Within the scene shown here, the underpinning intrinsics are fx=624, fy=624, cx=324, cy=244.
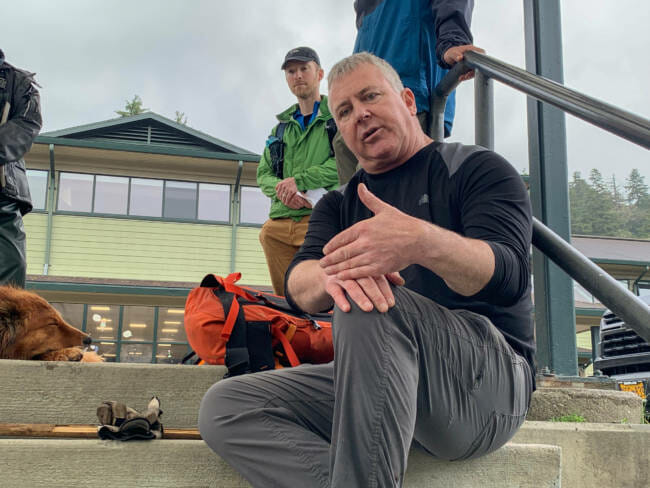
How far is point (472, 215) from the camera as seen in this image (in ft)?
5.96

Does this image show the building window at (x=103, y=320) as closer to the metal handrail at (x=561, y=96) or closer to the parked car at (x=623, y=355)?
the parked car at (x=623, y=355)

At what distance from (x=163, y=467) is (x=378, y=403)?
782 millimetres

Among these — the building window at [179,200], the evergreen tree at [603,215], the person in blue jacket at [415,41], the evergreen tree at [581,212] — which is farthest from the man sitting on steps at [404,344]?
the evergreen tree at [603,215]

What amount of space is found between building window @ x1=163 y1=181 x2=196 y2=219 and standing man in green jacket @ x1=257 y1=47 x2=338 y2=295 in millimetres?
9137

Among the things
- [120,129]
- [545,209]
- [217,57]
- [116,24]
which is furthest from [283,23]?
[545,209]

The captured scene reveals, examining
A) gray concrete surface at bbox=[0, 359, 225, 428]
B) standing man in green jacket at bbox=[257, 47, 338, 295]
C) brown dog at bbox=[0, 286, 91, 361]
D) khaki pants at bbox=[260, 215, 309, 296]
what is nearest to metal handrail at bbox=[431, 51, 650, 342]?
gray concrete surface at bbox=[0, 359, 225, 428]

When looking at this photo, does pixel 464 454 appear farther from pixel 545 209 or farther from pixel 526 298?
pixel 545 209

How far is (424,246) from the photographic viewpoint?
153cm

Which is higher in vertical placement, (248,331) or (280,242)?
(280,242)

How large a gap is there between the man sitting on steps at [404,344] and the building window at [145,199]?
11.5 m

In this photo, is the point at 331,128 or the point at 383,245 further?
the point at 331,128

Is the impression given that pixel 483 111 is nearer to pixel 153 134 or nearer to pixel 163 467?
pixel 163 467

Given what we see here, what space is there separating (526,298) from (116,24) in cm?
8951

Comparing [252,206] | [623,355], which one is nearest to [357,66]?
[623,355]
